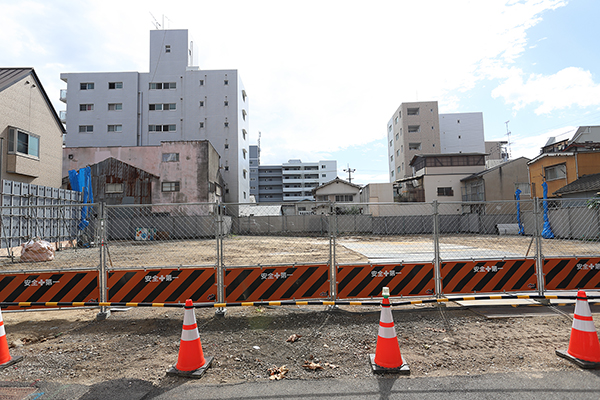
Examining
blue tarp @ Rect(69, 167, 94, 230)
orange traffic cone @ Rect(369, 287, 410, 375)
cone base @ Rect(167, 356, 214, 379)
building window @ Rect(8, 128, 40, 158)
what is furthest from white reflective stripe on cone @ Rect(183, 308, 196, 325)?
blue tarp @ Rect(69, 167, 94, 230)

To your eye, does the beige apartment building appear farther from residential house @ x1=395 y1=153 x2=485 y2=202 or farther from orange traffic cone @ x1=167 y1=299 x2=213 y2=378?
orange traffic cone @ x1=167 y1=299 x2=213 y2=378

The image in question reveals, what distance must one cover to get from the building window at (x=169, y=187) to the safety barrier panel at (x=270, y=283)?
94.3ft

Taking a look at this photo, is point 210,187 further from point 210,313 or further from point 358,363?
point 358,363

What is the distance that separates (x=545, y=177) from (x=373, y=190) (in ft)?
57.7

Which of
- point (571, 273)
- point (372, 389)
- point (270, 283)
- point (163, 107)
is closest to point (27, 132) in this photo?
point (270, 283)

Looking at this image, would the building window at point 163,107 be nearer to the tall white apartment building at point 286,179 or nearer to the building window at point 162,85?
the building window at point 162,85

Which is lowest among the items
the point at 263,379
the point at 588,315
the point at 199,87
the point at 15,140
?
the point at 263,379

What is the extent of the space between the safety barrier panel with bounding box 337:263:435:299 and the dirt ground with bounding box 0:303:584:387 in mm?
329

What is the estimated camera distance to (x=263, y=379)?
3594 millimetres

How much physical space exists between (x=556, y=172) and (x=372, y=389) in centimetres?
3061

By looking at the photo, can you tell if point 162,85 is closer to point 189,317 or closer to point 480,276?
point 189,317

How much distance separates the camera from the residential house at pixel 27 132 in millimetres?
17625

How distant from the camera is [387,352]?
372 centimetres

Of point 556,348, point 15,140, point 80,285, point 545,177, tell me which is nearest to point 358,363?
point 556,348
